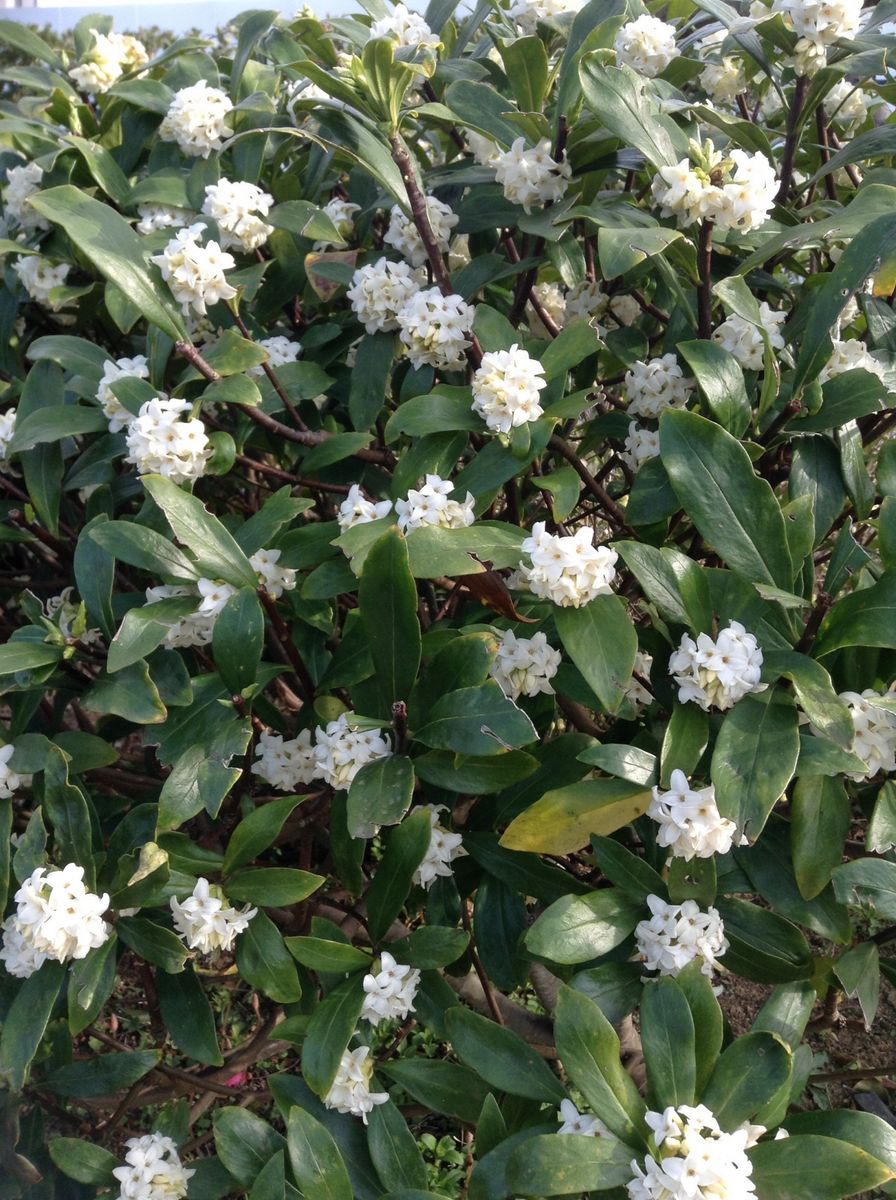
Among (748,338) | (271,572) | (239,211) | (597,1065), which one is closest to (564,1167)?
(597,1065)

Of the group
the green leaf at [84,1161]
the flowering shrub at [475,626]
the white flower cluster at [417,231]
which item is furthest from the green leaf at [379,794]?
the white flower cluster at [417,231]

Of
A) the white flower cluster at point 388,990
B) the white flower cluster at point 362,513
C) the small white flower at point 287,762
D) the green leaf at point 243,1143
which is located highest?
the white flower cluster at point 362,513

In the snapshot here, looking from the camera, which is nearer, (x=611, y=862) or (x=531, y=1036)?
(x=611, y=862)

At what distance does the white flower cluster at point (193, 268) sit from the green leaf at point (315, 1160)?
98cm

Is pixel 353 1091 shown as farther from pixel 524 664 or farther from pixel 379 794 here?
pixel 524 664

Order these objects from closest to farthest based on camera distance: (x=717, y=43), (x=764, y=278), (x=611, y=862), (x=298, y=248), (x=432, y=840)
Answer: (x=611, y=862)
(x=432, y=840)
(x=764, y=278)
(x=298, y=248)
(x=717, y=43)

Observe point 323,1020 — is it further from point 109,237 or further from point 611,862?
point 109,237

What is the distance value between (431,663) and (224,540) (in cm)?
27

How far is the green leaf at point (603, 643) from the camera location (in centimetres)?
101

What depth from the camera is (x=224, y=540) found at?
3.77 ft

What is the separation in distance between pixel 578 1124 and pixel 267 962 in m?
0.39

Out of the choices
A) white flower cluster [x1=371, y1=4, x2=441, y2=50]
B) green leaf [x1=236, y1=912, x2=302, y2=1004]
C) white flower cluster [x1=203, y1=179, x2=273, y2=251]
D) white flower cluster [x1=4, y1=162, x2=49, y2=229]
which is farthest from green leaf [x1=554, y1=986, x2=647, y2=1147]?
white flower cluster [x1=4, y1=162, x2=49, y2=229]

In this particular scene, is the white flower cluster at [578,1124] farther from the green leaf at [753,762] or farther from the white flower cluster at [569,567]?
the white flower cluster at [569,567]

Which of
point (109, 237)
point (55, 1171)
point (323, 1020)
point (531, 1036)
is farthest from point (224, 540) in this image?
point (531, 1036)
